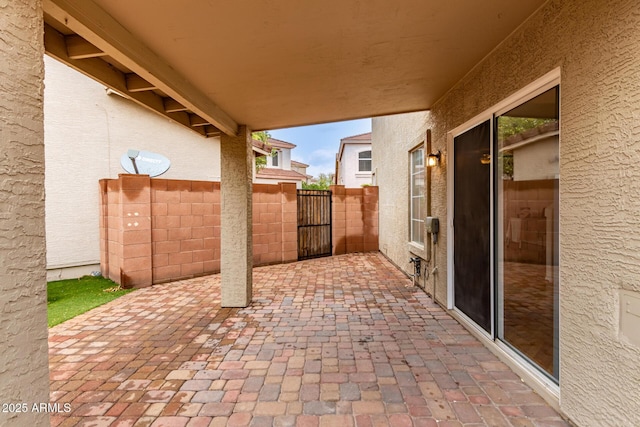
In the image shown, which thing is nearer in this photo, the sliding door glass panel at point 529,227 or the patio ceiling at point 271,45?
the patio ceiling at point 271,45

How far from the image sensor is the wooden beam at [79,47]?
2.48 meters

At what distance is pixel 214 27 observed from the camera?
244 centimetres

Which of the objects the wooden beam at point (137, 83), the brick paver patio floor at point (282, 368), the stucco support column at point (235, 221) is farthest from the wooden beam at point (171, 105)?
the brick paver patio floor at point (282, 368)

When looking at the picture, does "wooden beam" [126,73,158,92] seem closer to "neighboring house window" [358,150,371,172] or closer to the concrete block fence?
the concrete block fence

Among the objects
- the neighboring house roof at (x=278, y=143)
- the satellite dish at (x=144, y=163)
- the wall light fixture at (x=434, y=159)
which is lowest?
the wall light fixture at (x=434, y=159)

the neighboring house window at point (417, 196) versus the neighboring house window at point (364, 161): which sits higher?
the neighboring house window at point (364, 161)

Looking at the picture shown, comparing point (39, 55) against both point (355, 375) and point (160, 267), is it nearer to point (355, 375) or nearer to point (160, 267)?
point (355, 375)

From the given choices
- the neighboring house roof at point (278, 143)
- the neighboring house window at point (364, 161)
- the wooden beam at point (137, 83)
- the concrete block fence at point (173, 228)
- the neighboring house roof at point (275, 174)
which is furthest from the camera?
the neighboring house roof at point (278, 143)

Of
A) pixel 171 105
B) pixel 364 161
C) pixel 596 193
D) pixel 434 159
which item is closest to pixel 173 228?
pixel 171 105

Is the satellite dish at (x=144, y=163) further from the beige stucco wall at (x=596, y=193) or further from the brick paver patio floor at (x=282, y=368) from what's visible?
the beige stucco wall at (x=596, y=193)

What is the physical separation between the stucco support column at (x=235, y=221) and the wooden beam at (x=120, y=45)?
4.10 feet

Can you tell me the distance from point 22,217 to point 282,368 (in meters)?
2.54

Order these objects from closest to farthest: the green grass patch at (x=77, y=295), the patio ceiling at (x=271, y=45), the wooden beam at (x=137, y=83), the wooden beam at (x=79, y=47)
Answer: the patio ceiling at (x=271, y=45) < the wooden beam at (x=79, y=47) < the wooden beam at (x=137, y=83) < the green grass patch at (x=77, y=295)

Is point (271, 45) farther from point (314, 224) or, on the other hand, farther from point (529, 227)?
point (314, 224)
